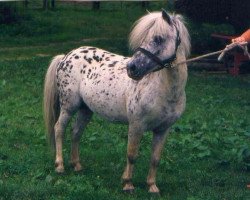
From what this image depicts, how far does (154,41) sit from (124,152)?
8.56 feet

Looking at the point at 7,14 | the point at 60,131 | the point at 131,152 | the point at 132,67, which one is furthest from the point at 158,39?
the point at 7,14

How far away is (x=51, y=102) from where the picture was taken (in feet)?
28.7

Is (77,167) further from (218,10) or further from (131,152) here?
(218,10)

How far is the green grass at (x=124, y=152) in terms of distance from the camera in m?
7.68

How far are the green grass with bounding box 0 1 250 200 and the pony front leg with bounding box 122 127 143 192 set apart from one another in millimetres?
106

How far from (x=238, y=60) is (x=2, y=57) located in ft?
20.2

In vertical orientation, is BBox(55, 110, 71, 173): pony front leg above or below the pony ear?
below

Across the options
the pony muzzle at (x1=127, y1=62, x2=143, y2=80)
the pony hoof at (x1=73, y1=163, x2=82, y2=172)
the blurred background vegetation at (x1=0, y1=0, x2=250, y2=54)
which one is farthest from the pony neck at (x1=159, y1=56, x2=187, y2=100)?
the blurred background vegetation at (x1=0, y1=0, x2=250, y2=54)

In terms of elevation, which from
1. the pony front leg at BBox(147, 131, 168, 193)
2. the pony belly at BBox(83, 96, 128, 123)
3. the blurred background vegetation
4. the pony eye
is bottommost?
the blurred background vegetation

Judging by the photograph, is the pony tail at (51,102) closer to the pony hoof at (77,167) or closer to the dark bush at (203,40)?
the pony hoof at (77,167)

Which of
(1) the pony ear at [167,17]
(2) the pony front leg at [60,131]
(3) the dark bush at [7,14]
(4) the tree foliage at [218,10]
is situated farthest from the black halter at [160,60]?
(3) the dark bush at [7,14]

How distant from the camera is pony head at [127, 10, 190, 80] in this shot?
714 cm

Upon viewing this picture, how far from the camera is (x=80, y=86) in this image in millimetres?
8422

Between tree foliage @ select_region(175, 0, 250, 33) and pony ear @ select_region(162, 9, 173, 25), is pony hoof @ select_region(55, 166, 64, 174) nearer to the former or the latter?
pony ear @ select_region(162, 9, 173, 25)
